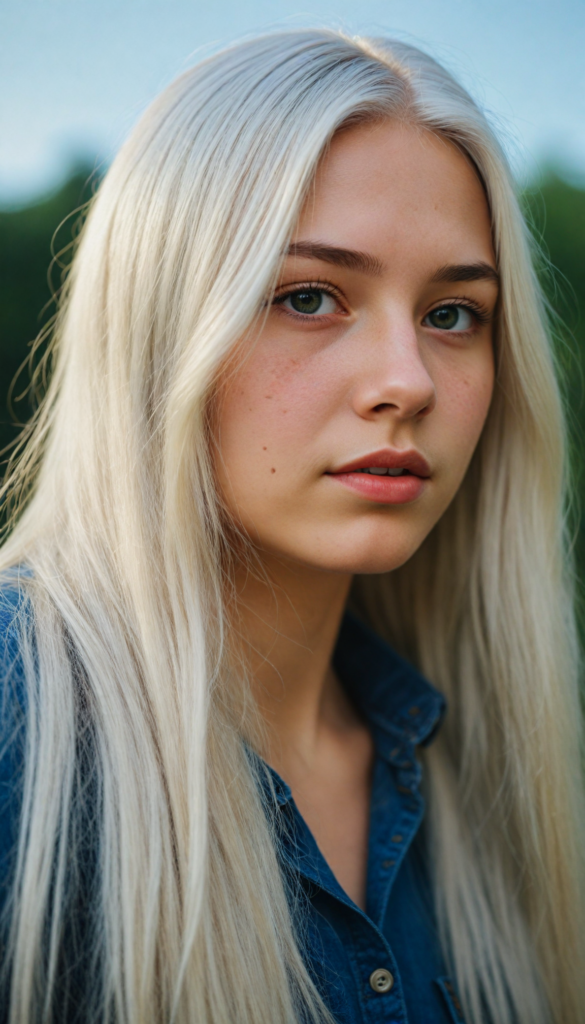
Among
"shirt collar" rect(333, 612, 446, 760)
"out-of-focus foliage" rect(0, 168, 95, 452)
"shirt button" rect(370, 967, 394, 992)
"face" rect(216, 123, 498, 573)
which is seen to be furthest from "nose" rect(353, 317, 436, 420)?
"out-of-focus foliage" rect(0, 168, 95, 452)

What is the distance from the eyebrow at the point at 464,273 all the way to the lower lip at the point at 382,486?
0.40 metres

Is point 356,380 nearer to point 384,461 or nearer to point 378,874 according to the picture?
point 384,461

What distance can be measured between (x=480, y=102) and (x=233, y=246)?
822 millimetres

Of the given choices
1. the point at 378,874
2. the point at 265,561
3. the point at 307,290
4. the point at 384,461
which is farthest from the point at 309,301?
the point at 378,874

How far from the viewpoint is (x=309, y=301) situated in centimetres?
136

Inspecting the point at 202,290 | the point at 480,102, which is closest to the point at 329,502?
the point at 202,290

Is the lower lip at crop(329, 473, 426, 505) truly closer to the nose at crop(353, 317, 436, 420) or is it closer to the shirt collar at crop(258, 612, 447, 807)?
the nose at crop(353, 317, 436, 420)

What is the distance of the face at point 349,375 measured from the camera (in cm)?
132

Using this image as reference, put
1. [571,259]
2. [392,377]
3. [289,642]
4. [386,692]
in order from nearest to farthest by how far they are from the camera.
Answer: [392,377]
[289,642]
[386,692]
[571,259]

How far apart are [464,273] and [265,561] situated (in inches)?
28.0

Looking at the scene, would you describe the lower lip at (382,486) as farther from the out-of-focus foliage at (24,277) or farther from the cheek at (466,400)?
the out-of-focus foliage at (24,277)

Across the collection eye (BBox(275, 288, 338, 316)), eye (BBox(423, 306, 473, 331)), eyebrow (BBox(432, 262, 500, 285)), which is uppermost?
eyebrow (BBox(432, 262, 500, 285))

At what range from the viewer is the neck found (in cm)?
154

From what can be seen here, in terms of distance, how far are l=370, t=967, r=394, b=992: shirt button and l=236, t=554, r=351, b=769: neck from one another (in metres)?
0.42
